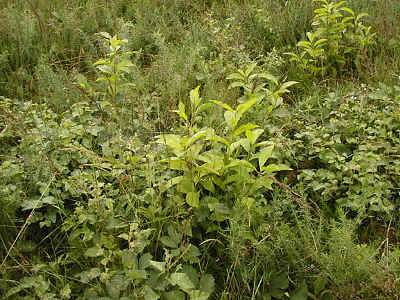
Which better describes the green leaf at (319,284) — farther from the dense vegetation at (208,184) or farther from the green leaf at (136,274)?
the green leaf at (136,274)

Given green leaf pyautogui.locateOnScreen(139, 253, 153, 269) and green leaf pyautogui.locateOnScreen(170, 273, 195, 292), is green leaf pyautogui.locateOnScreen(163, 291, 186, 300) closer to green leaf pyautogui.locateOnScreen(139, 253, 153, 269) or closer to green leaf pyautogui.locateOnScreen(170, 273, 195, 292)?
green leaf pyautogui.locateOnScreen(170, 273, 195, 292)

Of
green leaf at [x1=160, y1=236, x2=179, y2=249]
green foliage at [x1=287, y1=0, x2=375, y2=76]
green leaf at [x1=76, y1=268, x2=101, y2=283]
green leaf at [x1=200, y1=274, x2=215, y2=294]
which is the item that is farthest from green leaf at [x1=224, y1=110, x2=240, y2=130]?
green foliage at [x1=287, y1=0, x2=375, y2=76]

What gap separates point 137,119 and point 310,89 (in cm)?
162

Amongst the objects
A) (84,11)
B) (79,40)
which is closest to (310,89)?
(79,40)

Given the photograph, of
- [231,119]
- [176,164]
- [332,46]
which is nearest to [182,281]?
[176,164]

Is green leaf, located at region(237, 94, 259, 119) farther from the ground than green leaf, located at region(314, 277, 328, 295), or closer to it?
farther from the ground

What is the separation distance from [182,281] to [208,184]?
1.95 ft

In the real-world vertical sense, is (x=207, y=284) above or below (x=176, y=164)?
below

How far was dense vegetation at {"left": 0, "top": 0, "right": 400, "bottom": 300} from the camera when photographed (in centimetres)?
213

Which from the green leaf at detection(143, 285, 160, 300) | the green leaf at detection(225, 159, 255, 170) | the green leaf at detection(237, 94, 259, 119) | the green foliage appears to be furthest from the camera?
the green foliage

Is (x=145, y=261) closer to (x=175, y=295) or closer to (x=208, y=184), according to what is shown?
(x=175, y=295)

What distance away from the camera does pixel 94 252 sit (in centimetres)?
217

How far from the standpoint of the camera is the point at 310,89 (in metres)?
3.84

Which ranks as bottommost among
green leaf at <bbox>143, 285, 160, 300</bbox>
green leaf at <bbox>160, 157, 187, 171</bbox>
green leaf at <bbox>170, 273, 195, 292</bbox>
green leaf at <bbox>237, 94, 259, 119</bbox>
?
green leaf at <bbox>143, 285, 160, 300</bbox>
